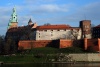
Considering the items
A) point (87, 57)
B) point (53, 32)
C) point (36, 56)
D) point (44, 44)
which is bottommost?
point (87, 57)

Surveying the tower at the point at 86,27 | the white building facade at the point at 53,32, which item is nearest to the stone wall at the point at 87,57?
the tower at the point at 86,27

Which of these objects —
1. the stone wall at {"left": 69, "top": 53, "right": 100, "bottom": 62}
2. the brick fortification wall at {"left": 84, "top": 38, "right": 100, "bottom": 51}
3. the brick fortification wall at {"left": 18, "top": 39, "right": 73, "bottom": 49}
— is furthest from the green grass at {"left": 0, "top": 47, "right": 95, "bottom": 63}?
the brick fortification wall at {"left": 18, "top": 39, "right": 73, "bottom": 49}

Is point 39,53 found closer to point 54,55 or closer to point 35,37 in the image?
point 54,55

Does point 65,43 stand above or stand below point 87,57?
above

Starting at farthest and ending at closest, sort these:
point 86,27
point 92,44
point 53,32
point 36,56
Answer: point 53,32 < point 86,27 < point 92,44 < point 36,56

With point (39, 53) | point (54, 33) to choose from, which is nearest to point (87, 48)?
point (39, 53)

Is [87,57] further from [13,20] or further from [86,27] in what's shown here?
[13,20]

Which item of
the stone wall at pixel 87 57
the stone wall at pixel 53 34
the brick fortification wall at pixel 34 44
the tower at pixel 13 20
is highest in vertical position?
the tower at pixel 13 20

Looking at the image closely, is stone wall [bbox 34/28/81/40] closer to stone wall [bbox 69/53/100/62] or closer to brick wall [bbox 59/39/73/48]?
brick wall [bbox 59/39/73/48]

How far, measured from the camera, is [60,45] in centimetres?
7325

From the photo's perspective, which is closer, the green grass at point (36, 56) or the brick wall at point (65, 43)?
the green grass at point (36, 56)

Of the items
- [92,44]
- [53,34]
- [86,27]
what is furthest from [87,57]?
[53,34]

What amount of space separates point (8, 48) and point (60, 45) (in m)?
12.1

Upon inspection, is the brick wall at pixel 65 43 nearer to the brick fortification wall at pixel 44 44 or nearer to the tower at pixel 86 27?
the brick fortification wall at pixel 44 44
